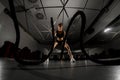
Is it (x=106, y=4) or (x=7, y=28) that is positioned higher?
(x=106, y=4)

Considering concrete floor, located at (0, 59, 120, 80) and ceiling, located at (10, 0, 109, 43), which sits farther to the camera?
ceiling, located at (10, 0, 109, 43)

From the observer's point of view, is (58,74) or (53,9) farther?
(53,9)

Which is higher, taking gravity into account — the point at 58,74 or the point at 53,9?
the point at 53,9

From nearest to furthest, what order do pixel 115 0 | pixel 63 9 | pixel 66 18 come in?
pixel 115 0
pixel 63 9
pixel 66 18

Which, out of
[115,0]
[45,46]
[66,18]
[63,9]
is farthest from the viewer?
[45,46]

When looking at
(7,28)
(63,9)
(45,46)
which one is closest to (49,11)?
(63,9)

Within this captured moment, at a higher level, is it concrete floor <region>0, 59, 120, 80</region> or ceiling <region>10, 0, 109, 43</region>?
ceiling <region>10, 0, 109, 43</region>

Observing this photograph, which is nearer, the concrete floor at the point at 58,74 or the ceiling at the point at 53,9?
the concrete floor at the point at 58,74

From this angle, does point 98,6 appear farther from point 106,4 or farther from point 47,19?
point 47,19

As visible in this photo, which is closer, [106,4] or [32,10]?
[106,4]

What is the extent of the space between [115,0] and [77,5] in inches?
42.3

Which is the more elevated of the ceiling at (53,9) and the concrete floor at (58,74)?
the ceiling at (53,9)

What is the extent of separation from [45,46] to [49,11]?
4.94m

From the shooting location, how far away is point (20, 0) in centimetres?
290
